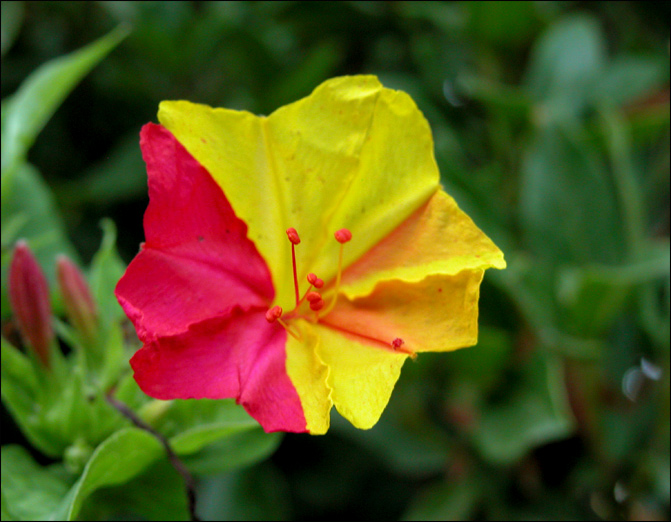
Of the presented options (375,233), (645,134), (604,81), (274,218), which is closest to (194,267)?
(274,218)

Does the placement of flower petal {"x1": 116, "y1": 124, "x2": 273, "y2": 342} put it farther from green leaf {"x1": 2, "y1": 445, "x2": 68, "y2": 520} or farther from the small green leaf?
the small green leaf

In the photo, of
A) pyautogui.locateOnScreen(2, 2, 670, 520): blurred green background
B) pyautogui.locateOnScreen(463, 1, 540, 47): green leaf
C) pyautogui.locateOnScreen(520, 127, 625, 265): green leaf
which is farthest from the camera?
pyautogui.locateOnScreen(463, 1, 540, 47): green leaf

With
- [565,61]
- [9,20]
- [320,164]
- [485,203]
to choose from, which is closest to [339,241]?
[320,164]

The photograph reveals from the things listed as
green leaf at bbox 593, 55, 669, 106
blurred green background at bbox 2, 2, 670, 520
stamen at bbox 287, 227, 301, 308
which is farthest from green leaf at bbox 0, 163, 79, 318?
green leaf at bbox 593, 55, 669, 106

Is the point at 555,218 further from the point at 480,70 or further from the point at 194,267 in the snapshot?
the point at 194,267

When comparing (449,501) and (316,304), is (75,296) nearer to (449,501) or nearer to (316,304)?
(316,304)

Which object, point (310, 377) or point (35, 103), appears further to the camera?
point (35, 103)
